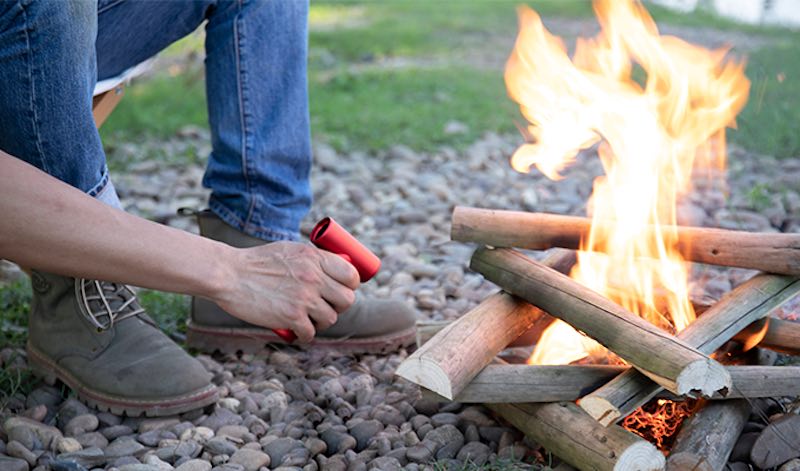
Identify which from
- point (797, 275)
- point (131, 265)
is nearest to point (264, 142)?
point (131, 265)

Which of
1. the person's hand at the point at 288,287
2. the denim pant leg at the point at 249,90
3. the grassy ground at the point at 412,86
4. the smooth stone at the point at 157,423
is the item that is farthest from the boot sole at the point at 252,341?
the grassy ground at the point at 412,86

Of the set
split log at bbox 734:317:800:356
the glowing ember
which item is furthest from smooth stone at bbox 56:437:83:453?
split log at bbox 734:317:800:356

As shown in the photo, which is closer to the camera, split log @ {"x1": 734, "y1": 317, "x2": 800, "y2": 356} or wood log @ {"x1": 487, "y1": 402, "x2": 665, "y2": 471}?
wood log @ {"x1": 487, "y1": 402, "x2": 665, "y2": 471}

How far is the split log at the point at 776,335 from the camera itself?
6.53 ft

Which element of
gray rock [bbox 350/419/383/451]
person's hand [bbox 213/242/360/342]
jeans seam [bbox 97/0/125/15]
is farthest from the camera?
jeans seam [bbox 97/0/125/15]

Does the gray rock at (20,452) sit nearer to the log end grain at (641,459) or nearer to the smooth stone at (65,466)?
the smooth stone at (65,466)

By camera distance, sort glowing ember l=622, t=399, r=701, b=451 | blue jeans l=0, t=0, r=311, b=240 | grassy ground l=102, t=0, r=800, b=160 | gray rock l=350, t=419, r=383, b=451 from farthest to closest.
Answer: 1. grassy ground l=102, t=0, r=800, b=160
2. blue jeans l=0, t=0, r=311, b=240
3. gray rock l=350, t=419, r=383, b=451
4. glowing ember l=622, t=399, r=701, b=451

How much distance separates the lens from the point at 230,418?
2.12m

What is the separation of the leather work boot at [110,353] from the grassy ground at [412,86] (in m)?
2.75

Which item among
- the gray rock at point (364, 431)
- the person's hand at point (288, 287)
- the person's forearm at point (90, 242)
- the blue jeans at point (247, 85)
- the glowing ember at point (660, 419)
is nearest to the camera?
the person's forearm at point (90, 242)

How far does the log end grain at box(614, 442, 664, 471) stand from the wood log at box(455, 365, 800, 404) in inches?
7.6

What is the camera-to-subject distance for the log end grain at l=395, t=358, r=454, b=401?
1.74 metres

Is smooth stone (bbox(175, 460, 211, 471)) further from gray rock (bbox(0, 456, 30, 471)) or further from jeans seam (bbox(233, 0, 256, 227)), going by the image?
jeans seam (bbox(233, 0, 256, 227))

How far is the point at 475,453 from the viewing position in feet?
6.29
